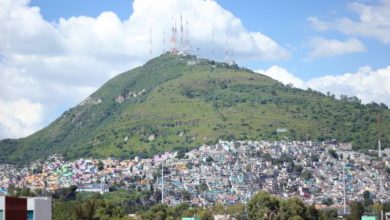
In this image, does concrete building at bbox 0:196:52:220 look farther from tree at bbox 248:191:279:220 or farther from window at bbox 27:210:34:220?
tree at bbox 248:191:279:220

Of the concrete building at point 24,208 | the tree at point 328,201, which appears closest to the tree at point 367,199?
the tree at point 328,201

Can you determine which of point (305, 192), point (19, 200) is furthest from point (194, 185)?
point (19, 200)

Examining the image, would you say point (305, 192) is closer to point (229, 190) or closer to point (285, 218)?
point (229, 190)

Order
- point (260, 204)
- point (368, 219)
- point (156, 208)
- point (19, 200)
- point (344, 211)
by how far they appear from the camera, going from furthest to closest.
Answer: point (344, 211) < point (156, 208) < point (260, 204) < point (368, 219) < point (19, 200)

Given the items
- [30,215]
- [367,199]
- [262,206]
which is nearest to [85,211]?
[262,206]

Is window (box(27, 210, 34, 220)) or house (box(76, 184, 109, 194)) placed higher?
house (box(76, 184, 109, 194))

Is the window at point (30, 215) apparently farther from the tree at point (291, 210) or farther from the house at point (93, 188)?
the house at point (93, 188)

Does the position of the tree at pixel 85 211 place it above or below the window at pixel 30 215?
below

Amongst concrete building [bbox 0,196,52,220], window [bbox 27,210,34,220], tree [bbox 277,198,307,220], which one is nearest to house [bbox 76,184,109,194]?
tree [bbox 277,198,307,220]
